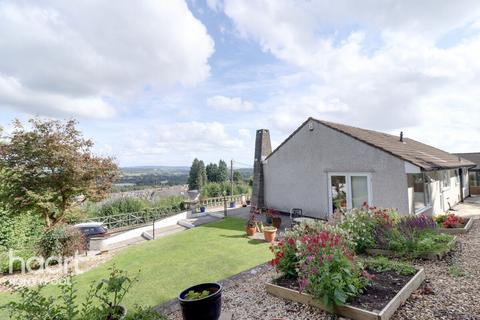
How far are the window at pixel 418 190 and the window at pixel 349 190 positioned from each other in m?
1.63

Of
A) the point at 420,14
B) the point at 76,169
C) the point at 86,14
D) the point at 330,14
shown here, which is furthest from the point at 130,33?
the point at 420,14

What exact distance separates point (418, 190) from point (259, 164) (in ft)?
29.6

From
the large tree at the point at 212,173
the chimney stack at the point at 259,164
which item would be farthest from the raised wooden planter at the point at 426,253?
the large tree at the point at 212,173

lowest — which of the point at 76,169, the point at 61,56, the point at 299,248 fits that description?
the point at 299,248

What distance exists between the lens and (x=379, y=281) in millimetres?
4793

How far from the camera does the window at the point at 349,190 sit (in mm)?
11516

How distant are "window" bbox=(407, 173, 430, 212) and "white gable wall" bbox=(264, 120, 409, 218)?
0.64 m

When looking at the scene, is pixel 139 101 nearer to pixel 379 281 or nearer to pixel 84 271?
pixel 84 271

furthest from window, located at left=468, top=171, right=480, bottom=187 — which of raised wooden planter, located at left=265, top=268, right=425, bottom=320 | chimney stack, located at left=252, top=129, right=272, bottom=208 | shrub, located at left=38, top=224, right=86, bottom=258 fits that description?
shrub, located at left=38, top=224, right=86, bottom=258

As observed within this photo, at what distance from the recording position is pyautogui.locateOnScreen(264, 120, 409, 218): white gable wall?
10.6 meters

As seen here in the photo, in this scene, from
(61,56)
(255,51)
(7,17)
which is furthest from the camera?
(255,51)

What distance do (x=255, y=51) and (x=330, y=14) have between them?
4444 mm

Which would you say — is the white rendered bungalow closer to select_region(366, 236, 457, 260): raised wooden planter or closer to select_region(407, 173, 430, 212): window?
select_region(407, 173, 430, 212): window

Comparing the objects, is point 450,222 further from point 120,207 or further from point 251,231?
point 120,207
